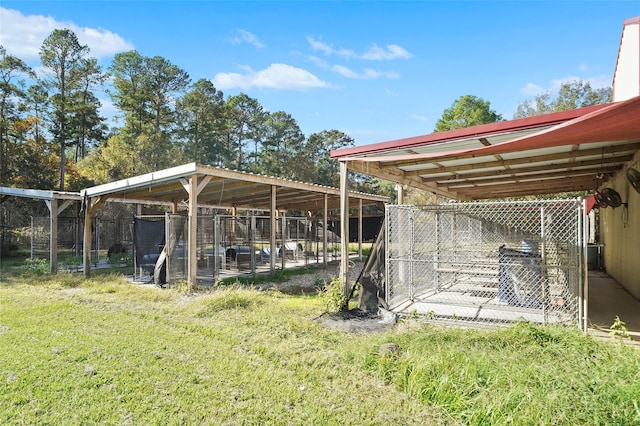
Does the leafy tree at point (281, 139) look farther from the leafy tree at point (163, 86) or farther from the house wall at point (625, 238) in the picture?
the house wall at point (625, 238)

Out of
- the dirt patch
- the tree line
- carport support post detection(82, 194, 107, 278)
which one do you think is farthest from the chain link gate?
the tree line

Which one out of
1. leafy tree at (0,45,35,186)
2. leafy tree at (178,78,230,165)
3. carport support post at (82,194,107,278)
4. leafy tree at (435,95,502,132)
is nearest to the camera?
carport support post at (82,194,107,278)

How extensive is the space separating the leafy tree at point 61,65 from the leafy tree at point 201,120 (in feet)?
29.8

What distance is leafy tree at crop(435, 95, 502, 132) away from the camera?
1345 inches

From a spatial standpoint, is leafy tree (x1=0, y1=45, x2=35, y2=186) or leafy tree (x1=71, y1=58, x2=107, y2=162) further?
leafy tree (x1=71, y1=58, x2=107, y2=162)

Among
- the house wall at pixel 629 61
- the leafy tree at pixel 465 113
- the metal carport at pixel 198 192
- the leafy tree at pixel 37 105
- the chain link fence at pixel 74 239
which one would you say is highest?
the leafy tree at pixel 465 113

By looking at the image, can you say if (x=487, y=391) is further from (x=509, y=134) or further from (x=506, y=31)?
(x=506, y=31)

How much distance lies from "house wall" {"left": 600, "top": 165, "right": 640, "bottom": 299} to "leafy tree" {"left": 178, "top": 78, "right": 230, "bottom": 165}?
3262 centimetres

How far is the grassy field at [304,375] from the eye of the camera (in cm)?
273

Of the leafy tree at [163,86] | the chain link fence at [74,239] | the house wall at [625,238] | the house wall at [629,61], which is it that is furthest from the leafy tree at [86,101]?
the house wall at [625,238]

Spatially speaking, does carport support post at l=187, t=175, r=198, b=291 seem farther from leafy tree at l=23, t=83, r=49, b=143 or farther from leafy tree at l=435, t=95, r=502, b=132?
leafy tree at l=435, t=95, r=502, b=132

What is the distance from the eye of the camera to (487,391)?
287cm

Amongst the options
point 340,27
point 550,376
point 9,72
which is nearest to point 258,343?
point 550,376

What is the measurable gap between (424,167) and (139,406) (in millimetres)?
5732
